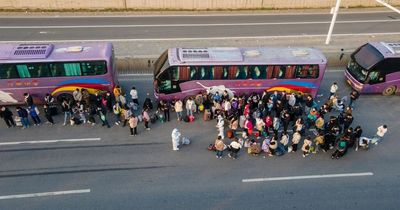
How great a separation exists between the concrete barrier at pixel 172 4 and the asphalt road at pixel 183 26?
1536 mm

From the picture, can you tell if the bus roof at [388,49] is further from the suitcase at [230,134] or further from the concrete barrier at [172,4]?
the concrete barrier at [172,4]

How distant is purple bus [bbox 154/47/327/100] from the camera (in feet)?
60.8

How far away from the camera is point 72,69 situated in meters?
18.2

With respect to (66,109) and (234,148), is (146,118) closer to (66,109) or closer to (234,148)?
(66,109)

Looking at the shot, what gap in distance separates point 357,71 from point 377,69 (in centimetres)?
117

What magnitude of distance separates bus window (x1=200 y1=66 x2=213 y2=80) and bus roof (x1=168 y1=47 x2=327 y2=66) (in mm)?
276

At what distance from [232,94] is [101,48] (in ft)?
24.9

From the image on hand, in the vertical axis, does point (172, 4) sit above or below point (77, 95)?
above

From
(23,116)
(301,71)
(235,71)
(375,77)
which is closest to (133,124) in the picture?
(23,116)

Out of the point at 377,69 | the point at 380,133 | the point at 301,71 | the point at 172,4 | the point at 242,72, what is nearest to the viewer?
the point at 380,133

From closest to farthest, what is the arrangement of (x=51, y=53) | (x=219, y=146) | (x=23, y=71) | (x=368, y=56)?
(x=219, y=146) < (x=23, y=71) < (x=51, y=53) < (x=368, y=56)

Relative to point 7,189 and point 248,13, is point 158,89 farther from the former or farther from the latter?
point 248,13

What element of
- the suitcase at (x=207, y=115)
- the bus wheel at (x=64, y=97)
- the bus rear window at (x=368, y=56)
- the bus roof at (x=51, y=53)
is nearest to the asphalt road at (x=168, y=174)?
the suitcase at (x=207, y=115)

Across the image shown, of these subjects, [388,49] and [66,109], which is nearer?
[66,109]
